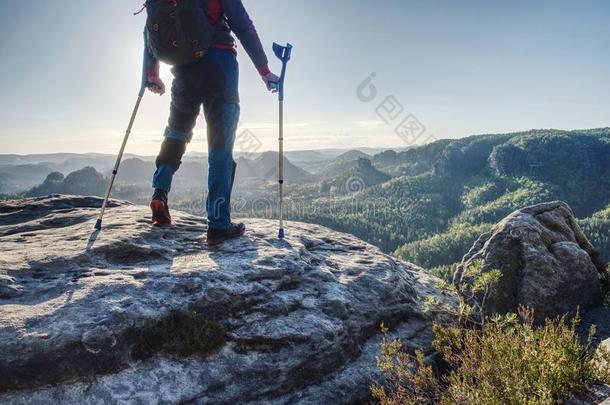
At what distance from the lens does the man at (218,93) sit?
22.8 feet

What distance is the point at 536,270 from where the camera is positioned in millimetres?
9031

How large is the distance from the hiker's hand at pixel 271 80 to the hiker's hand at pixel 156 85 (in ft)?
7.25

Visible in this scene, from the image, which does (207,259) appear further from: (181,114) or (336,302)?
(181,114)

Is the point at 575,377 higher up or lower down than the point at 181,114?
lower down

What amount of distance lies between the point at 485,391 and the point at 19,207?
11.1m

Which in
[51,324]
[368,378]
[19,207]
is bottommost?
[368,378]

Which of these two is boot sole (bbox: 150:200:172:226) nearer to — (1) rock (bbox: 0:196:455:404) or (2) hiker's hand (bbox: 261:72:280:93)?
(1) rock (bbox: 0:196:455:404)

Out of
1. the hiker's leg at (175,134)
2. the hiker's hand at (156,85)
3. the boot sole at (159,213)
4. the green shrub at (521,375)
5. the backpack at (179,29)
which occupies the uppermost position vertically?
the backpack at (179,29)

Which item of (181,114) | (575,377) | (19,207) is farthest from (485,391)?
(19,207)

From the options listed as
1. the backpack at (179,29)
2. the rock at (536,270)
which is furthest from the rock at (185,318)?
the backpack at (179,29)

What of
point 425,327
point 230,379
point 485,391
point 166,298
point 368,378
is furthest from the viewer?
point 425,327

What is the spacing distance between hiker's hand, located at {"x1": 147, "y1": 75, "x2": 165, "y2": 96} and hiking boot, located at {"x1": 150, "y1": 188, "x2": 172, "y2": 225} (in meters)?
2.06

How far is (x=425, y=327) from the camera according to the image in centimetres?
743

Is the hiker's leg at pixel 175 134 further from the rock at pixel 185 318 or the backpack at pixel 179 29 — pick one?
the rock at pixel 185 318
